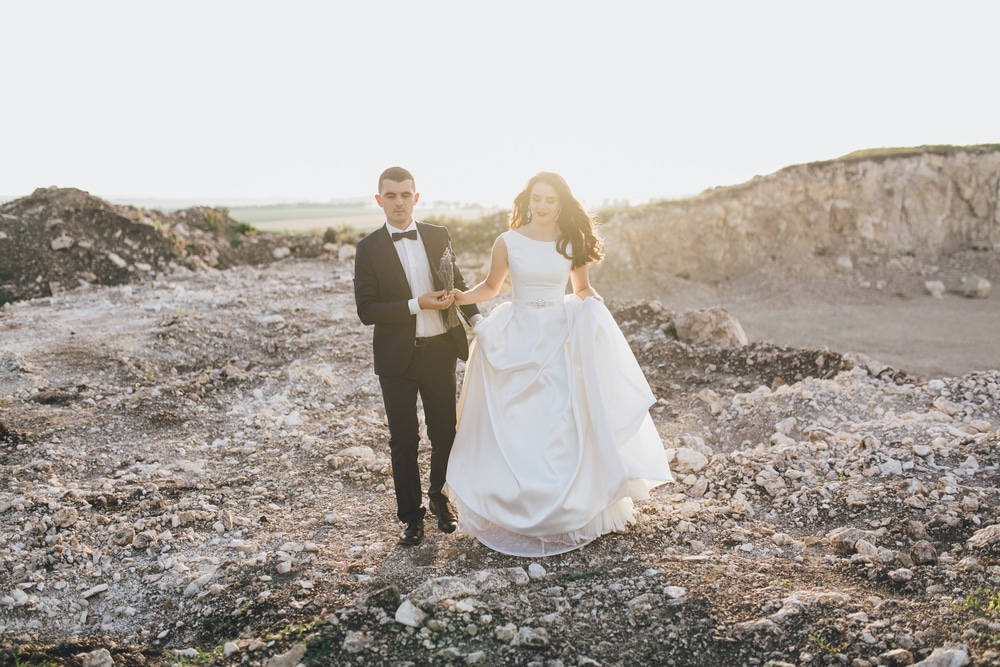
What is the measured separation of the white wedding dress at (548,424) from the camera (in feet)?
13.0

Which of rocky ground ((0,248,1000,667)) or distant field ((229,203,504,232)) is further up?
distant field ((229,203,504,232))

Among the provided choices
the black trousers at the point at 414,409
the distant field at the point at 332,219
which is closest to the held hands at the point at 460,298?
the black trousers at the point at 414,409

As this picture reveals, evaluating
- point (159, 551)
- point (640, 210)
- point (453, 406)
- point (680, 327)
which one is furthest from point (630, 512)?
point (640, 210)

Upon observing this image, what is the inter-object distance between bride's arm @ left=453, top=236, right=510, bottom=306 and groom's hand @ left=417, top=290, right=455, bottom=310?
0.23 m

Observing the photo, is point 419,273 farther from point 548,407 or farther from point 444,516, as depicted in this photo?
point 444,516

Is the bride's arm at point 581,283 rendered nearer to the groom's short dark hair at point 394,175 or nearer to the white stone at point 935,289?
the groom's short dark hair at point 394,175

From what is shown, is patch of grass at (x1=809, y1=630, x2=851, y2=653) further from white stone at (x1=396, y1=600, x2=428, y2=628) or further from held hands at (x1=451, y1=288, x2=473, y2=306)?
held hands at (x1=451, y1=288, x2=473, y2=306)

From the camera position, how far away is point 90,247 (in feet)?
46.3

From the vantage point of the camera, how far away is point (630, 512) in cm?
432

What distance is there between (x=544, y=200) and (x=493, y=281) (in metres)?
0.60

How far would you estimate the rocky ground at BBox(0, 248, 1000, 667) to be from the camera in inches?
127

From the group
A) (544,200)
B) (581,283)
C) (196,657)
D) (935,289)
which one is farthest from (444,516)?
(935,289)

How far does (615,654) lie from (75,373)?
7307 millimetres

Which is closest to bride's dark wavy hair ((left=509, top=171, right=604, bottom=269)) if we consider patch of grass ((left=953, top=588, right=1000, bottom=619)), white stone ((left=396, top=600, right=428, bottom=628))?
white stone ((left=396, top=600, right=428, bottom=628))
